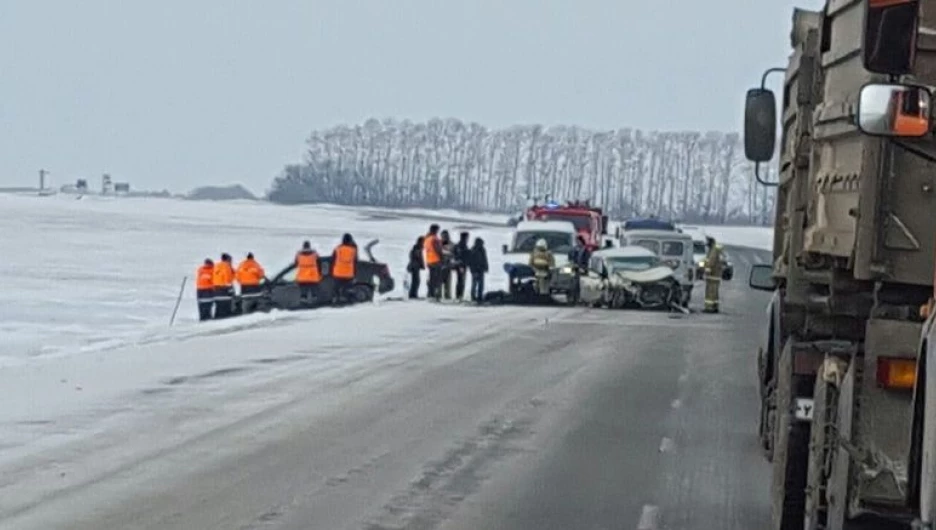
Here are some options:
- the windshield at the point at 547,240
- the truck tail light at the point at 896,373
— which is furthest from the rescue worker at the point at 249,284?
the truck tail light at the point at 896,373

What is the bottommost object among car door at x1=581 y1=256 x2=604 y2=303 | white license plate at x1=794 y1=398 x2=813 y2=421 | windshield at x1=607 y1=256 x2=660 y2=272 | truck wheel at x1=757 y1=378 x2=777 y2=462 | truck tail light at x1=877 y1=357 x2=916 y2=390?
car door at x1=581 y1=256 x2=604 y2=303

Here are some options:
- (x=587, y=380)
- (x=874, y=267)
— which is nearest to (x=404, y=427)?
(x=587, y=380)

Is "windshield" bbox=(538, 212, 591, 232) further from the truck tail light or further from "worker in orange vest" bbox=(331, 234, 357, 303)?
the truck tail light

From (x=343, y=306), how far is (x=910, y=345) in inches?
1166

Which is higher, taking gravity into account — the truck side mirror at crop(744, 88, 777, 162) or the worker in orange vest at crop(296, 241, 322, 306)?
the truck side mirror at crop(744, 88, 777, 162)

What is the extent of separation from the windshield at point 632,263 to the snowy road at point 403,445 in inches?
523

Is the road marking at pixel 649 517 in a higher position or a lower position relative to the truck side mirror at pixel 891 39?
lower

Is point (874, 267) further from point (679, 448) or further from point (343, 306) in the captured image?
point (343, 306)

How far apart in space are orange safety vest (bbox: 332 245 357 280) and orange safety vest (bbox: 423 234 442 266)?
6.77 feet

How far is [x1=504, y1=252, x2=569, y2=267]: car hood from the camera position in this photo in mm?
41469

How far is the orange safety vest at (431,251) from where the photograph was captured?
39066mm

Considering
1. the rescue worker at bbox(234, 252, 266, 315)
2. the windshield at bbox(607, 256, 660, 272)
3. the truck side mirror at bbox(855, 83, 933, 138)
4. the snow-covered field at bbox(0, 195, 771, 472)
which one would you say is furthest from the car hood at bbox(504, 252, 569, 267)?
the truck side mirror at bbox(855, 83, 933, 138)

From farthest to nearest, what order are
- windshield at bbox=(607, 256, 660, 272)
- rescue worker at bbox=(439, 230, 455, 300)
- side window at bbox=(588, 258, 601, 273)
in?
rescue worker at bbox=(439, 230, 455, 300), side window at bbox=(588, 258, 601, 273), windshield at bbox=(607, 256, 660, 272)

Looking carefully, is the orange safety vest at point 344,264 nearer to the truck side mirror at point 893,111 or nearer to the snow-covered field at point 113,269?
the snow-covered field at point 113,269
